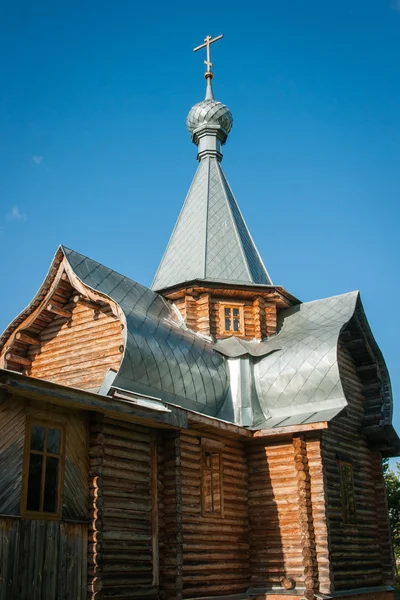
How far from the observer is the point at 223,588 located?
12.6 meters

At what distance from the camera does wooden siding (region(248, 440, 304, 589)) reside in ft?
43.3

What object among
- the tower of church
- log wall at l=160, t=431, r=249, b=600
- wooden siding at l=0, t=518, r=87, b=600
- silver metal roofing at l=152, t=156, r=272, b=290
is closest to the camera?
wooden siding at l=0, t=518, r=87, b=600

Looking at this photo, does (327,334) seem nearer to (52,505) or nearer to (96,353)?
(96,353)

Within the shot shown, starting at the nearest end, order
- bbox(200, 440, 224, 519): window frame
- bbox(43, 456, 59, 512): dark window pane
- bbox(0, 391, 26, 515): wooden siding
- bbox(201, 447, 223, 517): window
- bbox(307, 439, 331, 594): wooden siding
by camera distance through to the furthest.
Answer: bbox(0, 391, 26, 515): wooden siding → bbox(43, 456, 59, 512): dark window pane → bbox(200, 440, 224, 519): window frame → bbox(307, 439, 331, 594): wooden siding → bbox(201, 447, 223, 517): window

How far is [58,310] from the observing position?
14008 millimetres

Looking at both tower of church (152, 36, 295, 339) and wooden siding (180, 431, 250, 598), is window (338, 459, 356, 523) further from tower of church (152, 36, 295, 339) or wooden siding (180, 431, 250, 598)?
tower of church (152, 36, 295, 339)

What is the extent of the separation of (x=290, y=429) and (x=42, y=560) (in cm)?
586

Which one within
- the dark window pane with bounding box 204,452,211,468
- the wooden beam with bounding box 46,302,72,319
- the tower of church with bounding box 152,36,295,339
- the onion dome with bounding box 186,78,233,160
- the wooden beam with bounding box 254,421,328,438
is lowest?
the dark window pane with bounding box 204,452,211,468

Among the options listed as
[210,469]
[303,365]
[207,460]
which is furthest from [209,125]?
[210,469]

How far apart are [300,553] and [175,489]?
123 inches

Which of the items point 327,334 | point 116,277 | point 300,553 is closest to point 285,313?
point 327,334

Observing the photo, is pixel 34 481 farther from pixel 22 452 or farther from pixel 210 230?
pixel 210 230

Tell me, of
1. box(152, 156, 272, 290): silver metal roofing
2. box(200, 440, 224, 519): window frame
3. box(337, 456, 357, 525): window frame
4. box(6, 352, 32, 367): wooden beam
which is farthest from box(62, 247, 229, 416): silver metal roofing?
box(337, 456, 357, 525): window frame

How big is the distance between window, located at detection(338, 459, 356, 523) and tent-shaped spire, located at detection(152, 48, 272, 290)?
4695 mm
